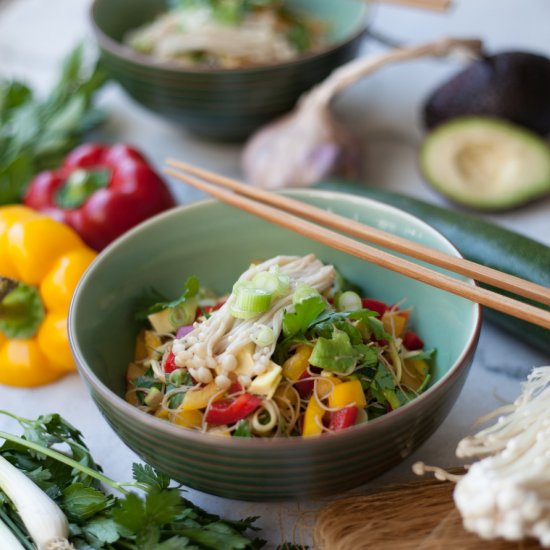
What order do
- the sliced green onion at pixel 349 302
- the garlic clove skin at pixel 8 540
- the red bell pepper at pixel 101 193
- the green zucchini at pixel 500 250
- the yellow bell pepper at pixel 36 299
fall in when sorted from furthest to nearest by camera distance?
1. the red bell pepper at pixel 101 193
2. the yellow bell pepper at pixel 36 299
3. the green zucchini at pixel 500 250
4. the sliced green onion at pixel 349 302
5. the garlic clove skin at pixel 8 540

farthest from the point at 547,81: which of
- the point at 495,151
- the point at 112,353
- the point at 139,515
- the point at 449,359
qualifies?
the point at 139,515

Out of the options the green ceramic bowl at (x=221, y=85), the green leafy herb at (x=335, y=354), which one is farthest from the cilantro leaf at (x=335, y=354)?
the green ceramic bowl at (x=221, y=85)

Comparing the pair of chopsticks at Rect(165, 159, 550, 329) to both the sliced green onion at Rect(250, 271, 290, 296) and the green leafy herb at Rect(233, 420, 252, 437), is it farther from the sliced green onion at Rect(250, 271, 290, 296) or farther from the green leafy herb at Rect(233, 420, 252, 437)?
the green leafy herb at Rect(233, 420, 252, 437)

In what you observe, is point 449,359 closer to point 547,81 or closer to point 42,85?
point 547,81

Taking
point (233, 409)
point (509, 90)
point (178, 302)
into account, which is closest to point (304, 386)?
point (233, 409)

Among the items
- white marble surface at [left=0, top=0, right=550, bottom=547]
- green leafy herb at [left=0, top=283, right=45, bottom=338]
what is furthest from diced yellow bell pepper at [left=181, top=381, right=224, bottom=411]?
green leafy herb at [left=0, top=283, right=45, bottom=338]

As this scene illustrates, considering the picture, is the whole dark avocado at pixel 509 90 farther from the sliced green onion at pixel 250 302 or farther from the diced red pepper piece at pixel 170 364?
the diced red pepper piece at pixel 170 364
